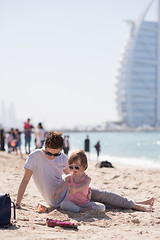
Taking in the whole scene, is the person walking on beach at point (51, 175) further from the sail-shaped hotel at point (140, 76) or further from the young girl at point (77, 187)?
the sail-shaped hotel at point (140, 76)

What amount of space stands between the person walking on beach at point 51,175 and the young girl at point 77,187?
120 millimetres

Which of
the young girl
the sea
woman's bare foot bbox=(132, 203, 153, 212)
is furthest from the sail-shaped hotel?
the young girl

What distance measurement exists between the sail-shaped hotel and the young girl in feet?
378

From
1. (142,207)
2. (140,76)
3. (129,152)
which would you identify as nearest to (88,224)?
(142,207)

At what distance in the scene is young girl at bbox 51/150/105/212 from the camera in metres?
4.34

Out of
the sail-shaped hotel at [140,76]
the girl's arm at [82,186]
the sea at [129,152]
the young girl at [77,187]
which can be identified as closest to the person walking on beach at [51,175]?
the young girl at [77,187]

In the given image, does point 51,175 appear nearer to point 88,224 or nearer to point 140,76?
point 88,224

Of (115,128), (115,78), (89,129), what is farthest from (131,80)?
(89,129)

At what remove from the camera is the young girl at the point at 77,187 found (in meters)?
4.34

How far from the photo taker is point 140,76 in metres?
121

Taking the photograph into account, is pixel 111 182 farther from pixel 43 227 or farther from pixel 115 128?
pixel 115 128

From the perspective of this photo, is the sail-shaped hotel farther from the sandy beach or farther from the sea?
the sandy beach

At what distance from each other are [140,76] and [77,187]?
119m

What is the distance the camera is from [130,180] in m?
7.72
